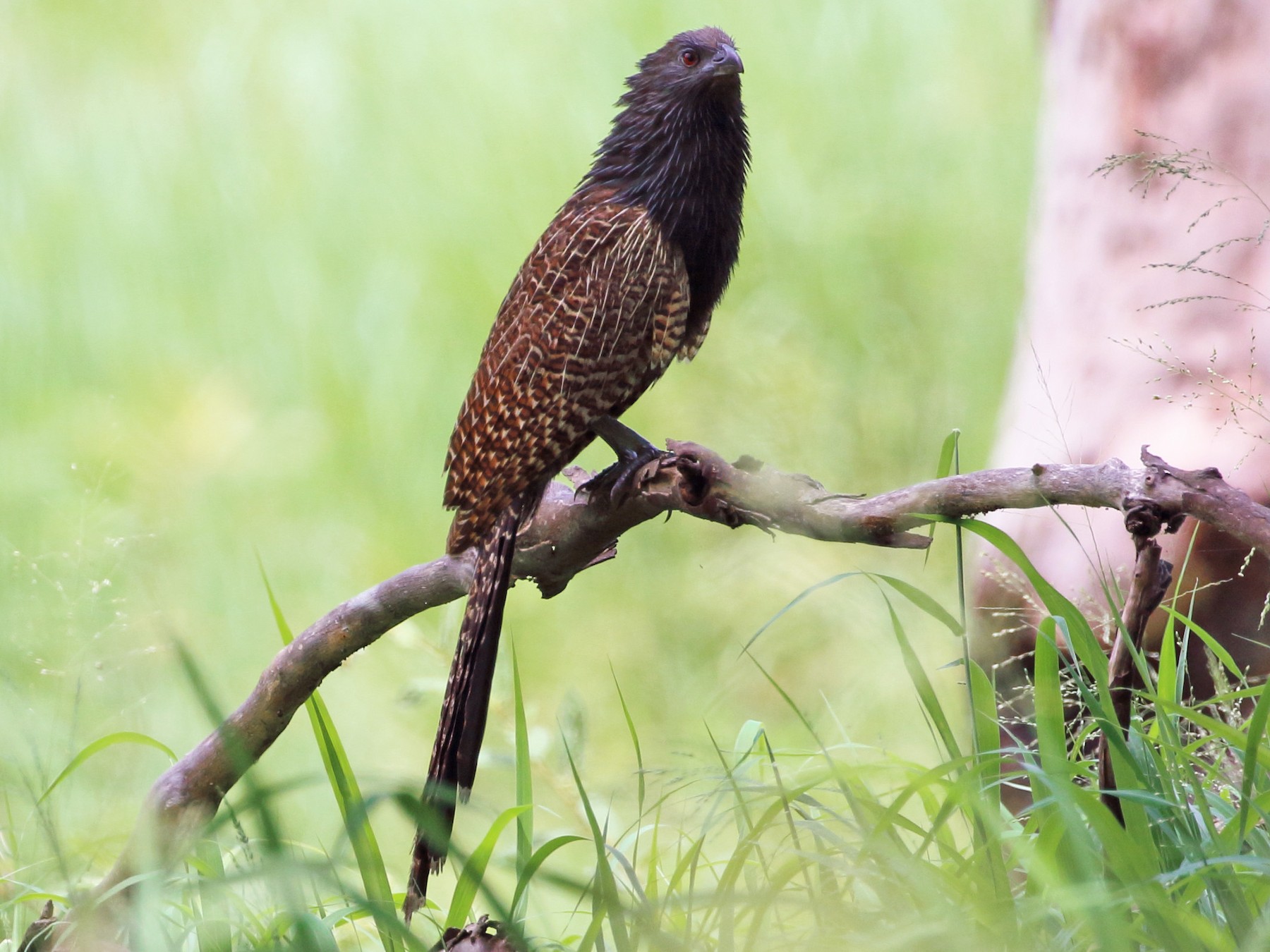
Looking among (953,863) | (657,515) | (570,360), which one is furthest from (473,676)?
(953,863)

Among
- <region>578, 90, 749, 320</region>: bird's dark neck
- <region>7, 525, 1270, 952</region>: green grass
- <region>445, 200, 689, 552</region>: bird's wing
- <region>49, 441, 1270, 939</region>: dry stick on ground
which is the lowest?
<region>7, 525, 1270, 952</region>: green grass

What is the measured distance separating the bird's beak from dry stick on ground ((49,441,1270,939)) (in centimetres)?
77

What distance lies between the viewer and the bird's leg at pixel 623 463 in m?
1.60

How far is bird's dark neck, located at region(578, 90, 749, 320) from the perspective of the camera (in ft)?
6.46

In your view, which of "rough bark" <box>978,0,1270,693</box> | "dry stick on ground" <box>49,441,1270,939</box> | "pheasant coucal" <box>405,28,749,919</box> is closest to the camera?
"dry stick on ground" <box>49,441,1270,939</box>

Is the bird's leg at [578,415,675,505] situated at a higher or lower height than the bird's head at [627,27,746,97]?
lower

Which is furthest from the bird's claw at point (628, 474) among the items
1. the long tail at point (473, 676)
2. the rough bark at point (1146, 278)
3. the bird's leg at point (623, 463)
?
the rough bark at point (1146, 278)

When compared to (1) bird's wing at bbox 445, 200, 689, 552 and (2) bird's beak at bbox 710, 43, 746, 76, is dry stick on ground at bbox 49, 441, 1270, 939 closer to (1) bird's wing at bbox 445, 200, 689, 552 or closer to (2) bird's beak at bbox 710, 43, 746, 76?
(1) bird's wing at bbox 445, 200, 689, 552

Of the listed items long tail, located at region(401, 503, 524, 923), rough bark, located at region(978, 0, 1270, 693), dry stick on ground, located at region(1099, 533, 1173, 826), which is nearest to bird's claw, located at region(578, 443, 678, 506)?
long tail, located at region(401, 503, 524, 923)

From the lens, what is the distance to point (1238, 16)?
2.73 metres

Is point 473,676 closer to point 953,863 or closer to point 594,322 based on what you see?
point 594,322

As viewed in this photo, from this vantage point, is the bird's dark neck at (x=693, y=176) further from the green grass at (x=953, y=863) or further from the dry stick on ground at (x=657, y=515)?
the green grass at (x=953, y=863)

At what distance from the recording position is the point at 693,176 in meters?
1.98

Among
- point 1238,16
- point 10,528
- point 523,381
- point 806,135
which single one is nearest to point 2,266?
point 10,528
